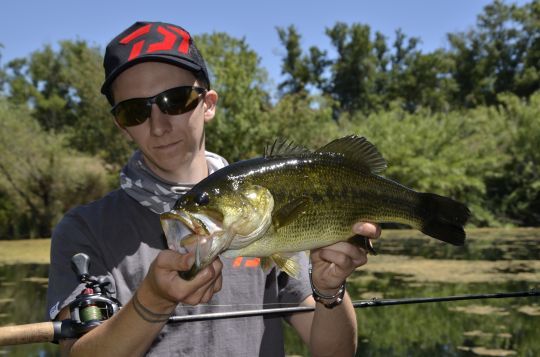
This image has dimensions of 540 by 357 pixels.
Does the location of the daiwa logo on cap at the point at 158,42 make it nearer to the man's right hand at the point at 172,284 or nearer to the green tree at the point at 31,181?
the man's right hand at the point at 172,284

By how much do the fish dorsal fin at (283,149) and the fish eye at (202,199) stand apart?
0.39 meters

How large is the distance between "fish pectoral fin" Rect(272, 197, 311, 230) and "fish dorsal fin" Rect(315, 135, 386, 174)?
330mm

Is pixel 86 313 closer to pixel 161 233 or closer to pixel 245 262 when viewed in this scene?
pixel 161 233

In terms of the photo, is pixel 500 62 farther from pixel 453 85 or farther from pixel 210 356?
pixel 210 356

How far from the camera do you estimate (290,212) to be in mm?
2002

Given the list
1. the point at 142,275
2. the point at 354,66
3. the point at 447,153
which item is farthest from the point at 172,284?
the point at 354,66

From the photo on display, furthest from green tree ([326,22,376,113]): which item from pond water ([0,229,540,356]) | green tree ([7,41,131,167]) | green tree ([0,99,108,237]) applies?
pond water ([0,229,540,356])

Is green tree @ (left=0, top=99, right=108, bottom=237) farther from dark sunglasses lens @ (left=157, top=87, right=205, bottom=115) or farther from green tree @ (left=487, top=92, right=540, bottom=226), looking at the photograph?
dark sunglasses lens @ (left=157, top=87, right=205, bottom=115)

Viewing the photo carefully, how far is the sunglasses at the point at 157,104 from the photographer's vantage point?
7.93ft

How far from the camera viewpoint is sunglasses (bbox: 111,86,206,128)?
7.93 ft

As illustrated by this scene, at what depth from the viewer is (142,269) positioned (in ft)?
7.61

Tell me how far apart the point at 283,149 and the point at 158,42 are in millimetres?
724

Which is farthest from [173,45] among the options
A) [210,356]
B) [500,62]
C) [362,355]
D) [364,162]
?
[500,62]

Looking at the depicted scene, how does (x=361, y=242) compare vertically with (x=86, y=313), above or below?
above
